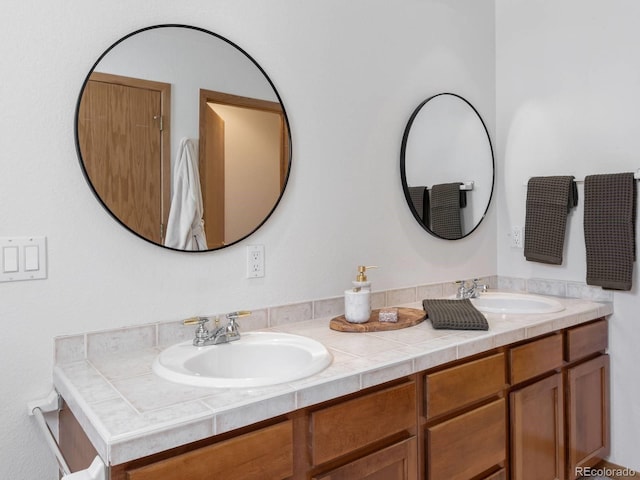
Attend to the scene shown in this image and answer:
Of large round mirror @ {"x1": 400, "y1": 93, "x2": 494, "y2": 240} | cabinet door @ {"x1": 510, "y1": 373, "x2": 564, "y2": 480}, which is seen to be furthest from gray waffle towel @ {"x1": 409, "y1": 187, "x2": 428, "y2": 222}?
cabinet door @ {"x1": 510, "y1": 373, "x2": 564, "y2": 480}

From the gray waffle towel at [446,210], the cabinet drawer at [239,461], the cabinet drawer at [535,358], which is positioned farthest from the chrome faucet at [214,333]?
the gray waffle towel at [446,210]

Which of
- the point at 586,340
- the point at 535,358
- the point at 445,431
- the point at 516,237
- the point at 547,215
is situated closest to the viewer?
the point at 445,431

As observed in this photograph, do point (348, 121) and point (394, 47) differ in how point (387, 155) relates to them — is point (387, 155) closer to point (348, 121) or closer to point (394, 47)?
point (348, 121)

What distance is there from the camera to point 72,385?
1.17 m

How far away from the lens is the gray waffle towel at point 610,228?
2059 mm

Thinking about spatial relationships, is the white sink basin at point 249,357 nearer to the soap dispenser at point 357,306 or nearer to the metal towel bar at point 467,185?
the soap dispenser at point 357,306

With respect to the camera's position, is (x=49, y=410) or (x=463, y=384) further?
(x=463, y=384)

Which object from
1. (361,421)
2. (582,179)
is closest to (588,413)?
(582,179)

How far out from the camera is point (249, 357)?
1497 mm

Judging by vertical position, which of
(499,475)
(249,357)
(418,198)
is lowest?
(499,475)

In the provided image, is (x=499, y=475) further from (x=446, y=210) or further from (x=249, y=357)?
(x=446, y=210)

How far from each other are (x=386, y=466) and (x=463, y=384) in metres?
0.38

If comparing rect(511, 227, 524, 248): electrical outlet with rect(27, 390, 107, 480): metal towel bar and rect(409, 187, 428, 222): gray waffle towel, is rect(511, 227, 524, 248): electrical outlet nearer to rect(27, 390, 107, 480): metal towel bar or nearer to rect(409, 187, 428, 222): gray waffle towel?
rect(409, 187, 428, 222): gray waffle towel

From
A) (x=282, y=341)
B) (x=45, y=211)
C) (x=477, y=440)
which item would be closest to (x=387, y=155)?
(x=282, y=341)
